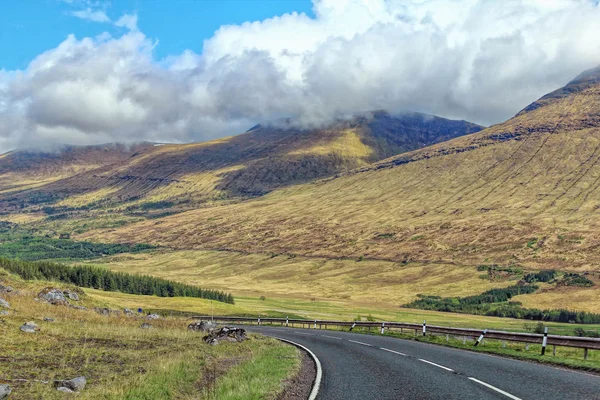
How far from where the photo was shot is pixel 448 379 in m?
16.7

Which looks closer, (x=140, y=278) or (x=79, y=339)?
(x=79, y=339)

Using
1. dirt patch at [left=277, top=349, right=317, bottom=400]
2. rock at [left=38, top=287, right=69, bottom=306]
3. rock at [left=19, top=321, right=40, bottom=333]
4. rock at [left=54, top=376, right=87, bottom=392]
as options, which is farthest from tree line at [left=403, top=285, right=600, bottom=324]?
rock at [left=54, top=376, right=87, bottom=392]

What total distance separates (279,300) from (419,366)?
128479mm

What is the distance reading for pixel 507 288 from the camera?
15612cm

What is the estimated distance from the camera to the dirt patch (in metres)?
14.7

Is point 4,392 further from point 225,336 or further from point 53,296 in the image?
point 53,296

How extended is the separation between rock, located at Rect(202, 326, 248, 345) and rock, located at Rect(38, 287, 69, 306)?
18071mm

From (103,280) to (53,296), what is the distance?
7878cm

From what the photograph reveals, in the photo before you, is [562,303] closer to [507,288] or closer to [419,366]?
[507,288]

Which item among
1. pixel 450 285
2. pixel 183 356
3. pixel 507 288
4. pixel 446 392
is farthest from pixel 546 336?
pixel 450 285

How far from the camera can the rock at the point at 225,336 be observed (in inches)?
1203

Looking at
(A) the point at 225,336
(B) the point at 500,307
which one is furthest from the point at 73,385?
(B) the point at 500,307

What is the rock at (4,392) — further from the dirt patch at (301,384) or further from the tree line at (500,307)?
the tree line at (500,307)

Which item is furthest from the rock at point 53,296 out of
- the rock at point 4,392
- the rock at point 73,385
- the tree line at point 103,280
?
the tree line at point 103,280
